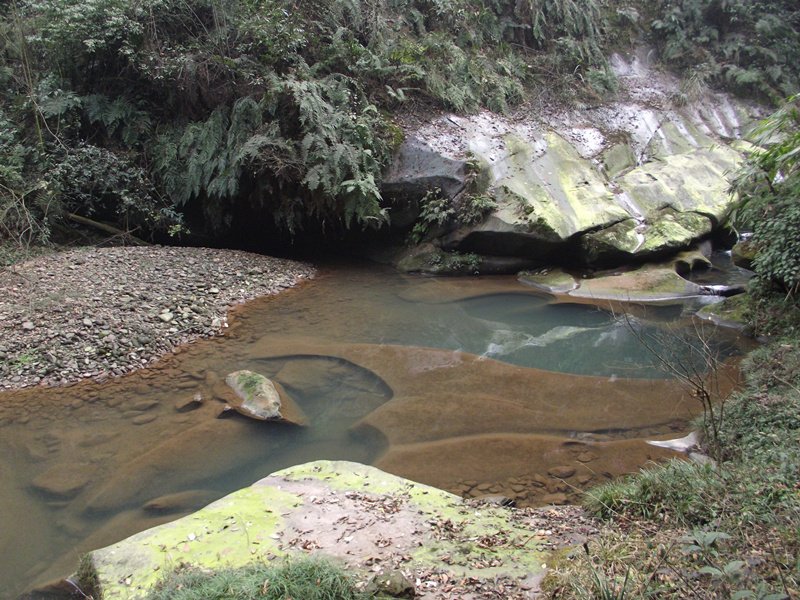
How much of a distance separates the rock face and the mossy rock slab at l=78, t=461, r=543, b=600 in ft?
24.4

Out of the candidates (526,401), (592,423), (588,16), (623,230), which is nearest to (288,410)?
(526,401)

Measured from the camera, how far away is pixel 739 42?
1516 centimetres

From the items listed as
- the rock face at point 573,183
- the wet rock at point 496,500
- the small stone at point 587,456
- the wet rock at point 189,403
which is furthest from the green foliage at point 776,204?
the wet rock at point 189,403

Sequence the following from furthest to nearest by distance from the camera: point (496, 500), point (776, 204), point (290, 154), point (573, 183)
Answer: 1. point (573, 183)
2. point (290, 154)
3. point (776, 204)
4. point (496, 500)

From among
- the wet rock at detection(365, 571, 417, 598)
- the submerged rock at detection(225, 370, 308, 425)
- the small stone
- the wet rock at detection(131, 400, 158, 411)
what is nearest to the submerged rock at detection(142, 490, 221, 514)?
the submerged rock at detection(225, 370, 308, 425)

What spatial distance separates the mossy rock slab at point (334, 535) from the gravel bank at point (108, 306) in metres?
3.67

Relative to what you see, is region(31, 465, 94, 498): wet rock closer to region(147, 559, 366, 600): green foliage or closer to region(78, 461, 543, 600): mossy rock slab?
region(78, 461, 543, 600): mossy rock slab

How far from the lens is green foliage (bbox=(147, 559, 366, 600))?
267 centimetres

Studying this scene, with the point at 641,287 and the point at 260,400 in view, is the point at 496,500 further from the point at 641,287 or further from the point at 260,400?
the point at 641,287

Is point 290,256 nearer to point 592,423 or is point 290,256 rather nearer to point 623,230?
point 623,230

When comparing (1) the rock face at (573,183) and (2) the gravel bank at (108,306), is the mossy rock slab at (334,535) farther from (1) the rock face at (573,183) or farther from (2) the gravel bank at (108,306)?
(1) the rock face at (573,183)

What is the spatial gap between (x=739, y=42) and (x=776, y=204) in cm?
1144

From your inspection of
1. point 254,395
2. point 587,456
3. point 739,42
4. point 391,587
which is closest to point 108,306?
point 254,395

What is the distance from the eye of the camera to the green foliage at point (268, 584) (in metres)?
2.67
